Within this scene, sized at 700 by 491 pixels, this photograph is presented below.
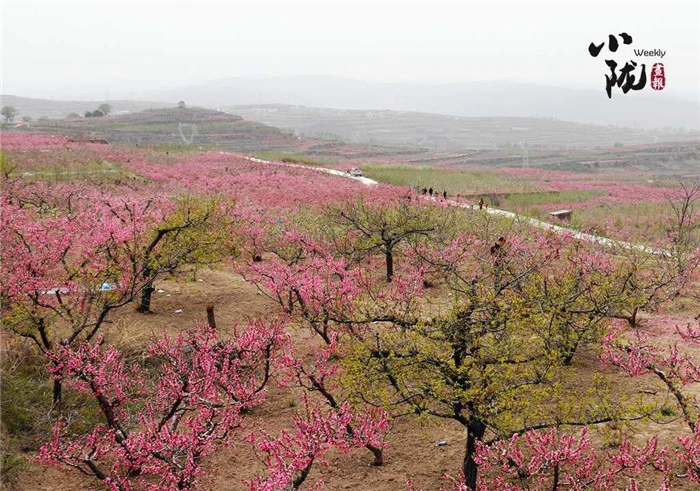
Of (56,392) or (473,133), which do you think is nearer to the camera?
(56,392)

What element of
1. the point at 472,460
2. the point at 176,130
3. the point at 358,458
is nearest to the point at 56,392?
the point at 358,458

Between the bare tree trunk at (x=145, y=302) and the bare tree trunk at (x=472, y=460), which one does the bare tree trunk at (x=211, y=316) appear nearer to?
the bare tree trunk at (x=145, y=302)

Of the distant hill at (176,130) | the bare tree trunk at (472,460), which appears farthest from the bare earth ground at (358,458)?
the distant hill at (176,130)

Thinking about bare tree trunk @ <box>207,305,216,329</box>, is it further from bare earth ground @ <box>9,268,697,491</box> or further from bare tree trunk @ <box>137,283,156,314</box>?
bare tree trunk @ <box>137,283,156,314</box>

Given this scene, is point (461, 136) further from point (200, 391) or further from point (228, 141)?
point (200, 391)

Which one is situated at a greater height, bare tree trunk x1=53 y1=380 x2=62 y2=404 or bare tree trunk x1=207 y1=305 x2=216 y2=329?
bare tree trunk x1=207 y1=305 x2=216 y2=329

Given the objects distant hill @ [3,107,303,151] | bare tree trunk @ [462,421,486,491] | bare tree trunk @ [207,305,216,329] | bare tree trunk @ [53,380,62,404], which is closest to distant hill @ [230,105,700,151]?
distant hill @ [3,107,303,151]

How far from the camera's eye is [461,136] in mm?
172375

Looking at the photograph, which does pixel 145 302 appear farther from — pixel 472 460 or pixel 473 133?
pixel 473 133

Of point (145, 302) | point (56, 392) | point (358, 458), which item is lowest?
point (358, 458)

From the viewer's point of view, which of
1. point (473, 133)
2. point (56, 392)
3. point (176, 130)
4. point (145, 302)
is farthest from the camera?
point (473, 133)

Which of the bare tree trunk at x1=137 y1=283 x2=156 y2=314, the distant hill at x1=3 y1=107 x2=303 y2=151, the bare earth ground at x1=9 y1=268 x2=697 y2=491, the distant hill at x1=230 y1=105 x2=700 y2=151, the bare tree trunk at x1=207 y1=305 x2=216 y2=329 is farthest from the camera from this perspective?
the distant hill at x1=230 y1=105 x2=700 y2=151

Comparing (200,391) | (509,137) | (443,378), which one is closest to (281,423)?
(200,391)

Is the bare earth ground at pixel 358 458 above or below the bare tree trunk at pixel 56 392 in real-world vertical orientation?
below
